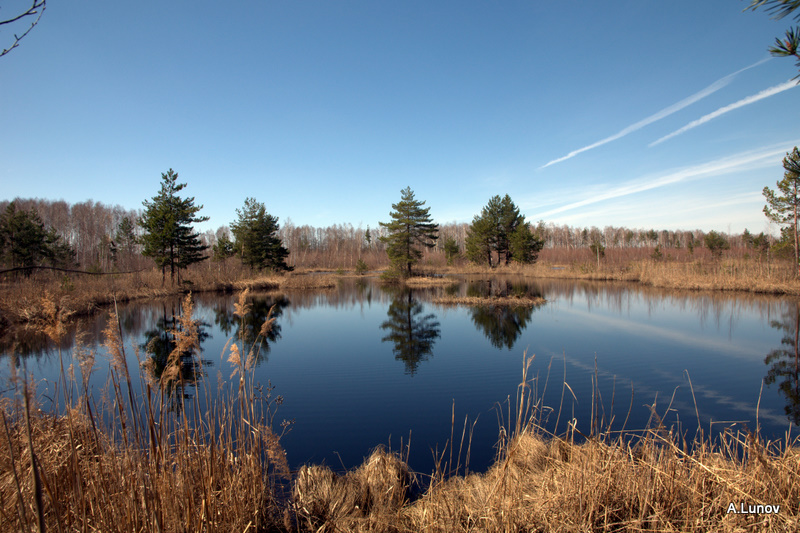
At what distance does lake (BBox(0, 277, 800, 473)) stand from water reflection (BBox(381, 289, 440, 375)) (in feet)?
0.22

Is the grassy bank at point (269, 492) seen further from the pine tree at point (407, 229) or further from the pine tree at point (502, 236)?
the pine tree at point (502, 236)

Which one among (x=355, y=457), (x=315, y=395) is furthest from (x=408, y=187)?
(x=355, y=457)

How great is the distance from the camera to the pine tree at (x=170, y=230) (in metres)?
22.8

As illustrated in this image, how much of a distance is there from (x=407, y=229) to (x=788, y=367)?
26033mm

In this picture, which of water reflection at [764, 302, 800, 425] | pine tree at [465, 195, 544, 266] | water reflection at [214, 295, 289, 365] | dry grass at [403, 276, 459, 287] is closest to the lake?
water reflection at [764, 302, 800, 425]

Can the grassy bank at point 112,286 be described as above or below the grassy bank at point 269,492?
above

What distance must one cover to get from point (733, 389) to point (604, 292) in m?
17.1

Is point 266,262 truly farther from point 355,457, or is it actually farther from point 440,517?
point 440,517

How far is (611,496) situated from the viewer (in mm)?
2789

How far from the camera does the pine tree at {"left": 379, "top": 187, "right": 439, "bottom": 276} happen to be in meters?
32.0

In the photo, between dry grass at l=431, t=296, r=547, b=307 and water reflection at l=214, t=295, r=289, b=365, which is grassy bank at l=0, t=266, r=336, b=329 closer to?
water reflection at l=214, t=295, r=289, b=365

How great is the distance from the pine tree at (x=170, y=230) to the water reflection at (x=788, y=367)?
84.6ft

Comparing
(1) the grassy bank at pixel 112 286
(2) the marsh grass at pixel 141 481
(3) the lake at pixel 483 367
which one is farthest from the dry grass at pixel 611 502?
(1) the grassy bank at pixel 112 286

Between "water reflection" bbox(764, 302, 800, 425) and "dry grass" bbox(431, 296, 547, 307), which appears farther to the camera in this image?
"dry grass" bbox(431, 296, 547, 307)
